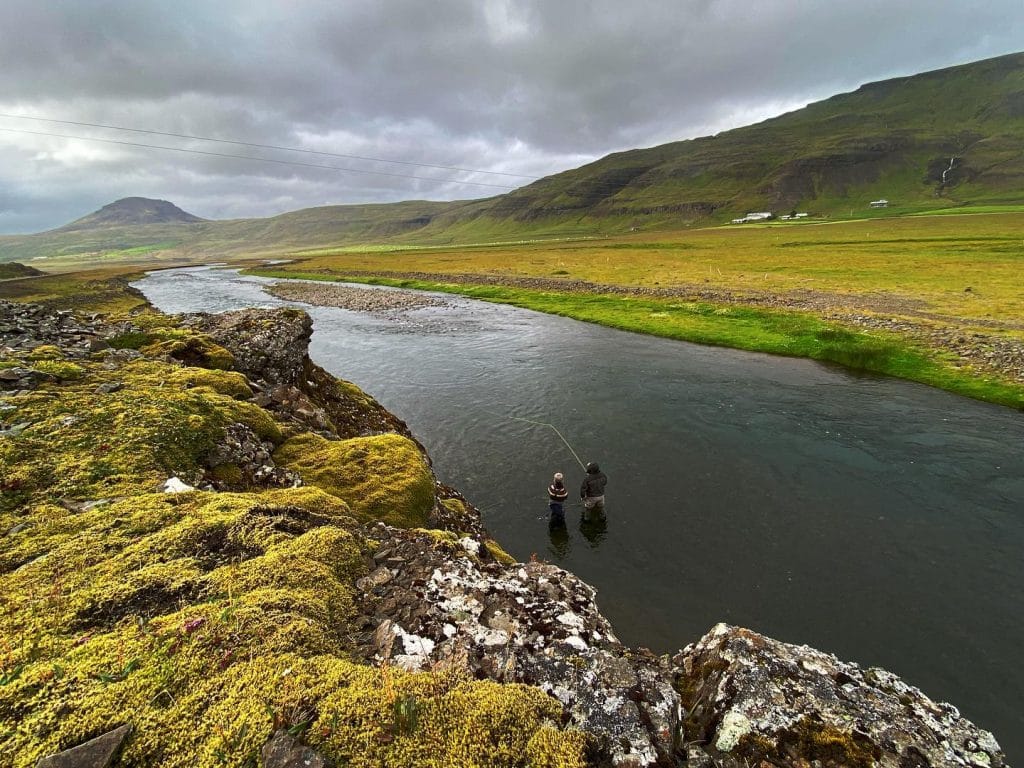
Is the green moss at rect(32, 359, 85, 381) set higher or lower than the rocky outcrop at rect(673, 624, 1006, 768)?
higher

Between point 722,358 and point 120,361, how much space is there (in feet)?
114

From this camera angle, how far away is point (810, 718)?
4.89 meters

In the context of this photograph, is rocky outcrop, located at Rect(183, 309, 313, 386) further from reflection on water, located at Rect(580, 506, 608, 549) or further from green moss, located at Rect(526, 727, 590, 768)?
green moss, located at Rect(526, 727, 590, 768)

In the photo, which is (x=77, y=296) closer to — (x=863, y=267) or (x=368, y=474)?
(x=368, y=474)

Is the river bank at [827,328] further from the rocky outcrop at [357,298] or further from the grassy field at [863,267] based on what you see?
the rocky outcrop at [357,298]

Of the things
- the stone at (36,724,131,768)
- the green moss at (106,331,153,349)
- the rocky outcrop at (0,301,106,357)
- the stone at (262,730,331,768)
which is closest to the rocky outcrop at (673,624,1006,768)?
the stone at (262,730,331,768)

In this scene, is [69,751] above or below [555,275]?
above

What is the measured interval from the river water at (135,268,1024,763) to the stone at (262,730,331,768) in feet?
31.1

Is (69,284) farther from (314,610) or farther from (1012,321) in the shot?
(1012,321)

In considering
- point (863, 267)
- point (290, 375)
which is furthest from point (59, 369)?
point (863, 267)

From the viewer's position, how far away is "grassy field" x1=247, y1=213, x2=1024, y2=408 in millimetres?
32656

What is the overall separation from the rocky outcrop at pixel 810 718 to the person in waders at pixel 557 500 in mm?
9927

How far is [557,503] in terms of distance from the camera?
1585 cm

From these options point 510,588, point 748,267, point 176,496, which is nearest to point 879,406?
point 510,588
